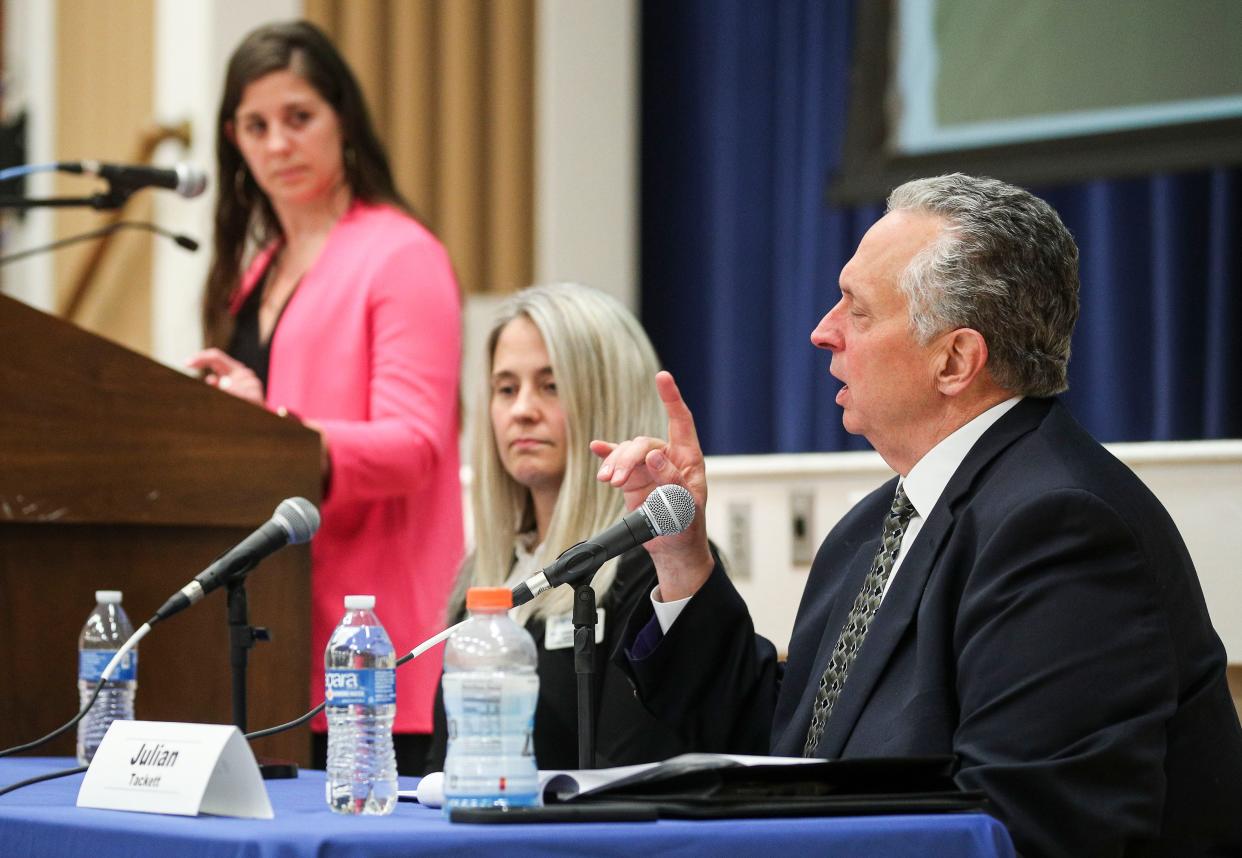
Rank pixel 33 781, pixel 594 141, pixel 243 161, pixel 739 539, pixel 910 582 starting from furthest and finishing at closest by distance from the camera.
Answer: pixel 594 141 → pixel 739 539 → pixel 243 161 → pixel 910 582 → pixel 33 781

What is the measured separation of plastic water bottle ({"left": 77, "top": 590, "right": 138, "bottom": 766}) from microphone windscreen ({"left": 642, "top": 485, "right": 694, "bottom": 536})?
92cm

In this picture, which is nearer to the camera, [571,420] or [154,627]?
[154,627]

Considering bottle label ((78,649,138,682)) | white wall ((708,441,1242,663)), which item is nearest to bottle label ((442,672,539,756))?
bottle label ((78,649,138,682))

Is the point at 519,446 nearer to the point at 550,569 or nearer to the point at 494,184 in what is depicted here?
the point at 550,569

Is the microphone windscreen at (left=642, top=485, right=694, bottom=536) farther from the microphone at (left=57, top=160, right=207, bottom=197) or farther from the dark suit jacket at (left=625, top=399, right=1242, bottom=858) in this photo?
the microphone at (left=57, top=160, right=207, bottom=197)

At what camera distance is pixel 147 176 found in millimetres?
2881

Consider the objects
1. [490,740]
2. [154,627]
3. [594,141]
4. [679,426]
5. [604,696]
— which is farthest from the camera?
[594,141]

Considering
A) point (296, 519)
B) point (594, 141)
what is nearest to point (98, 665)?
point (296, 519)

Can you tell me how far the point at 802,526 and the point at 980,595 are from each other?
2.15 meters

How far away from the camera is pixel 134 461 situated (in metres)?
2.54

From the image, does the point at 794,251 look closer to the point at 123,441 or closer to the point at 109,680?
the point at 123,441

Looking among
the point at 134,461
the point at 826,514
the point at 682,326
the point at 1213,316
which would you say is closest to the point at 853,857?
the point at 134,461

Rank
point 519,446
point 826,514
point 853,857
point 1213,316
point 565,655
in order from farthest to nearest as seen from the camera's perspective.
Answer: point 1213,316 → point 826,514 → point 519,446 → point 565,655 → point 853,857

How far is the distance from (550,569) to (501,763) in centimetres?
34
